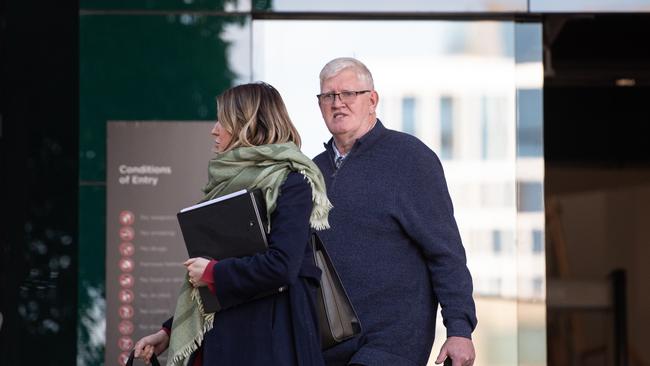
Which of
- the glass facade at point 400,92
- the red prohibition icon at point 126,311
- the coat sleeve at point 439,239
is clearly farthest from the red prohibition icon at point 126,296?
the coat sleeve at point 439,239

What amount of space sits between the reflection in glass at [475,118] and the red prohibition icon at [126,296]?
1547mm

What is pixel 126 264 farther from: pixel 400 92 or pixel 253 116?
pixel 253 116

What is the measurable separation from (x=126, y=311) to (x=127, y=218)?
0.54 metres

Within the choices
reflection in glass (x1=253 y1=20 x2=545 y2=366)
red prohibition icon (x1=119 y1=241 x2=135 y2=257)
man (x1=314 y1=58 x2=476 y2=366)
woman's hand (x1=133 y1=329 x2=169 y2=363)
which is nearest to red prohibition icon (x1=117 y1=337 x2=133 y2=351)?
red prohibition icon (x1=119 y1=241 x2=135 y2=257)

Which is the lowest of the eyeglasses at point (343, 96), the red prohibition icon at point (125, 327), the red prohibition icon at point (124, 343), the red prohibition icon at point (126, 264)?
the red prohibition icon at point (124, 343)

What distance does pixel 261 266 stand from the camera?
3.84m

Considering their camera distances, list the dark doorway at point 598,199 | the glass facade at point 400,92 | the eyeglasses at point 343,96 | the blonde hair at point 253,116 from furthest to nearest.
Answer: the dark doorway at point 598,199
the glass facade at point 400,92
the eyeglasses at point 343,96
the blonde hair at point 253,116

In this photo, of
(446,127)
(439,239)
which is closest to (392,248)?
(439,239)

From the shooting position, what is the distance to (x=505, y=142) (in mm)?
7984

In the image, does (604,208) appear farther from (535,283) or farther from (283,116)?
(283,116)

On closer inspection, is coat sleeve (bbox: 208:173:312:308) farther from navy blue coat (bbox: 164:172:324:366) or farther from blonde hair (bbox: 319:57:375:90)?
blonde hair (bbox: 319:57:375:90)

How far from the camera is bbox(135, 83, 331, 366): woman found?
3869 millimetres

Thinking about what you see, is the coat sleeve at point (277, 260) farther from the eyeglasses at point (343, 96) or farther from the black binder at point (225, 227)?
Answer: the eyeglasses at point (343, 96)

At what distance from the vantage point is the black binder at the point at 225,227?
3867mm
